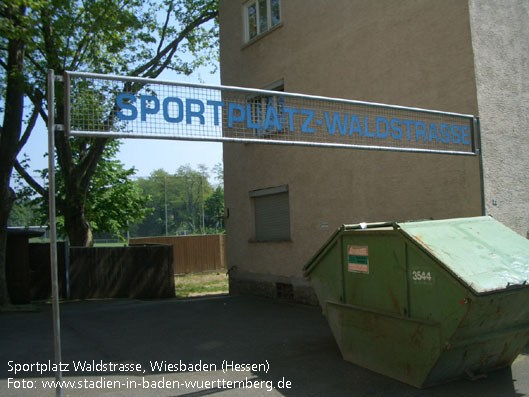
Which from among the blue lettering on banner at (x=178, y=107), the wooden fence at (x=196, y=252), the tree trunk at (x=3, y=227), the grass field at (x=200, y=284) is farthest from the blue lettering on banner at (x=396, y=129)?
the wooden fence at (x=196, y=252)

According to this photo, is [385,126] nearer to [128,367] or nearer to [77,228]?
[128,367]

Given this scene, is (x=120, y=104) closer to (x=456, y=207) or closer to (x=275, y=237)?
(x=456, y=207)

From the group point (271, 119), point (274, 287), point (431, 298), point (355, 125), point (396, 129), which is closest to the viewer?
point (431, 298)

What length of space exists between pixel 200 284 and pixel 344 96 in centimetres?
1272

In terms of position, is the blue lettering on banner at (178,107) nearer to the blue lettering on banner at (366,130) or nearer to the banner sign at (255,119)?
the banner sign at (255,119)

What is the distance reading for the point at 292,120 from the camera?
5.85 metres

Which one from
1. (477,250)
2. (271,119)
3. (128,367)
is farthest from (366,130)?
(128,367)

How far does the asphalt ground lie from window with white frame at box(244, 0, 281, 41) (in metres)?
7.54

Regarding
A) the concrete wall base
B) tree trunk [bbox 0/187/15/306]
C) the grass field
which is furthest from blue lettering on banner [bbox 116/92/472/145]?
the grass field

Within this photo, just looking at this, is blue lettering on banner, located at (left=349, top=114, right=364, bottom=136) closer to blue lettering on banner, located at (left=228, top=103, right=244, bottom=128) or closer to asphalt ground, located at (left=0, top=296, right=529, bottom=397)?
blue lettering on banner, located at (left=228, top=103, right=244, bottom=128)

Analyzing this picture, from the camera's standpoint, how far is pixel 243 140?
17.3 ft

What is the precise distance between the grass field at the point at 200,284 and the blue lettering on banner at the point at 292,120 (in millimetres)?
11427

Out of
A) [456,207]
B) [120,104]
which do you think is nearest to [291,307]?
[456,207]

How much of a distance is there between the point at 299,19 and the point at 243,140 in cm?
759
